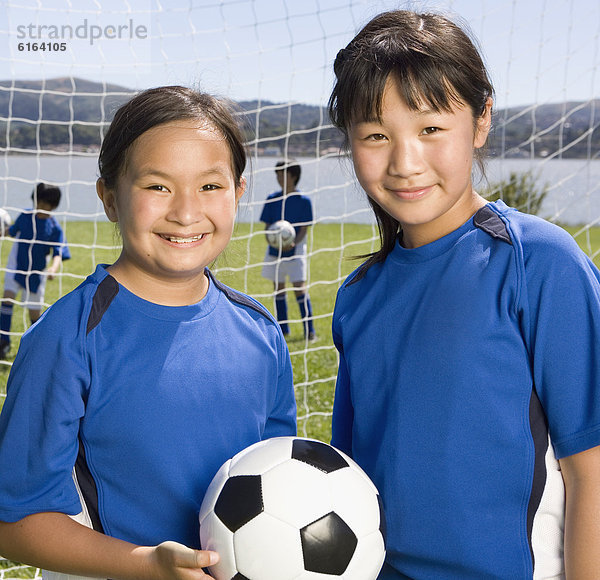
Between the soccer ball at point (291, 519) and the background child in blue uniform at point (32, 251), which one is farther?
the background child in blue uniform at point (32, 251)

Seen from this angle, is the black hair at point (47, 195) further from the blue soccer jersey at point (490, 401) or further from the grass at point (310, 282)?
the blue soccer jersey at point (490, 401)

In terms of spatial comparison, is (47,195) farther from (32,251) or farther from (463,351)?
→ (463,351)

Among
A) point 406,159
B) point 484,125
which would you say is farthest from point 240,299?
point 484,125

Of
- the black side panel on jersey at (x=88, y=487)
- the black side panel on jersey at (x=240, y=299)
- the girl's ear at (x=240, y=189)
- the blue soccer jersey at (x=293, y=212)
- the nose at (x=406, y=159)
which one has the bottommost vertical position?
the blue soccer jersey at (x=293, y=212)

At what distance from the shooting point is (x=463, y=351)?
1.23 m

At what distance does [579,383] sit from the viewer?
1.18 metres

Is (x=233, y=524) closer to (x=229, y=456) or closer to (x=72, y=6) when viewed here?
(x=229, y=456)

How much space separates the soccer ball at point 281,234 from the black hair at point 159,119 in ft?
15.1

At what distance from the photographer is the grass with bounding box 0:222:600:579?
3791mm


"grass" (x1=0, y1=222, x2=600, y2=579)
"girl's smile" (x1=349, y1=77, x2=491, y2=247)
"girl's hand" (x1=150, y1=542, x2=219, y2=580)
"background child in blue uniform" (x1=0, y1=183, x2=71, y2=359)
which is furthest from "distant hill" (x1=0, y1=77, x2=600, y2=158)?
"girl's hand" (x1=150, y1=542, x2=219, y2=580)

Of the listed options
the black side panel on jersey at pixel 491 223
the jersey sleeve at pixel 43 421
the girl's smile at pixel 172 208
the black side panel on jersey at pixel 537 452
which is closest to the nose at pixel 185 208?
the girl's smile at pixel 172 208

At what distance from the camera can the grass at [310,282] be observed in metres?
3.79

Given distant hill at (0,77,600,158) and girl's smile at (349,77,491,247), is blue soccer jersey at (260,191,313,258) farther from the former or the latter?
girl's smile at (349,77,491,247)

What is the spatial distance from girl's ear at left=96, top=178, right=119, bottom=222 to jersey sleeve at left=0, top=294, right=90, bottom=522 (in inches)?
10.2
